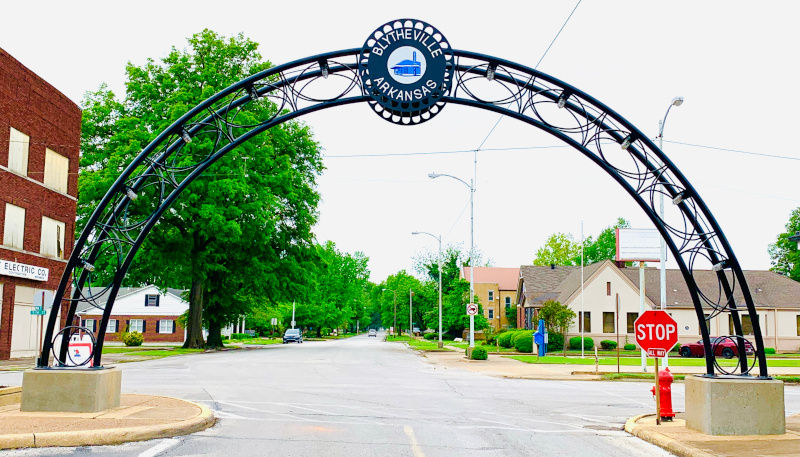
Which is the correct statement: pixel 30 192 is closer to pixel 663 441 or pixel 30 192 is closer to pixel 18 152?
pixel 18 152

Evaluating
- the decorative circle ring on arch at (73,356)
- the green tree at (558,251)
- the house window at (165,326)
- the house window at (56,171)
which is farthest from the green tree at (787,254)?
the decorative circle ring on arch at (73,356)

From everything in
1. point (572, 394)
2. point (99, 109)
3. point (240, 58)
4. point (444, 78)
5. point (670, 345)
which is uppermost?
point (240, 58)

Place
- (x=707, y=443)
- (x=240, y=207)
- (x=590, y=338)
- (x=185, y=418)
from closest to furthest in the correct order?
(x=707, y=443)
(x=185, y=418)
(x=240, y=207)
(x=590, y=338)

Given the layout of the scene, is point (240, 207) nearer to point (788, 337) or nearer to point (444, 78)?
point (444, 78)

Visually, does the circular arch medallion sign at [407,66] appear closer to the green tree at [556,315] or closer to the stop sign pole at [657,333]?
the stop sign pole at [657,333]

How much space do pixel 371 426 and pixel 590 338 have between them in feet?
137

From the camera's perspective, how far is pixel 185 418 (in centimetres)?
1152

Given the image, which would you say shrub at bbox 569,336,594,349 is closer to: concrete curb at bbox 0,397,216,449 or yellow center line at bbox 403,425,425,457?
yellow center line at bbox 403,425,425,457

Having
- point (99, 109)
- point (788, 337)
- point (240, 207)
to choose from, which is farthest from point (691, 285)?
point (788, 337)

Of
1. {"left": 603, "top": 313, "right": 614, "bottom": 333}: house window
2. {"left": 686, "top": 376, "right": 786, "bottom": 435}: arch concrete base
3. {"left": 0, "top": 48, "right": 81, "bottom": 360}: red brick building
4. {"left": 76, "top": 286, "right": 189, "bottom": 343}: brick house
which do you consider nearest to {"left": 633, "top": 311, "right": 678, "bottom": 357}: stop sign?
{"left": 686, "top": 376, "right": 786, "bottom": 435}: arch concrete base

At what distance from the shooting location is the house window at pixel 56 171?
32594 mm

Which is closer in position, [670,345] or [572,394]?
[670,345]

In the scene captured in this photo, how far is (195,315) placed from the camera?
43344mm

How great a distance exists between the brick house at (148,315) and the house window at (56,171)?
32649 millimetres
